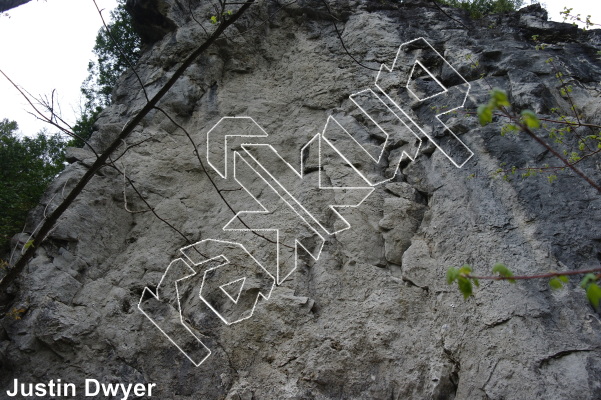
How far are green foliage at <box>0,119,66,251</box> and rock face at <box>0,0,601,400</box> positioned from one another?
608 millimetres

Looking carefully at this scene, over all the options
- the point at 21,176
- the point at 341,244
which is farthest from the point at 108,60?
the point at 341,244

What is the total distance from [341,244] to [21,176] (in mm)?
5492

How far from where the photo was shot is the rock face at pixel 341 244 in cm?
366

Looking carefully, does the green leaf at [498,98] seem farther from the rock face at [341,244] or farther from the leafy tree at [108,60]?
the leafy tree at [108,60]

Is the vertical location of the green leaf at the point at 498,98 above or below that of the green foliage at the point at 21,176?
above

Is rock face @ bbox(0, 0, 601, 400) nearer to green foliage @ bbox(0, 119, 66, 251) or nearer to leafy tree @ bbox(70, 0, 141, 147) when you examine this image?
green foliage @ bbox(0, 119, 66, 251)

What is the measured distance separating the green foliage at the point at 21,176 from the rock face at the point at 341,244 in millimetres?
608

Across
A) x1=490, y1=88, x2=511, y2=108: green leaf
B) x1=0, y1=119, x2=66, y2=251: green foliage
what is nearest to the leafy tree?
x1=0, y1=119, x2=66, y2=251: green foliage

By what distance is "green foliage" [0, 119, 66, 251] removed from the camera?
19.3 feet

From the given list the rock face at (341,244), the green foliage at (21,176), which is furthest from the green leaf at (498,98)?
the green foliage at (21,176)

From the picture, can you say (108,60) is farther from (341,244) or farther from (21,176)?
(341,244)

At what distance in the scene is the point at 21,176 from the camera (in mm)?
7406

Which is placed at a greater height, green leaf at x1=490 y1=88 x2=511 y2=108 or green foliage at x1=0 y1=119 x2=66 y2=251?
green leaf at x1=490 y1=88 x2=511 y2=108

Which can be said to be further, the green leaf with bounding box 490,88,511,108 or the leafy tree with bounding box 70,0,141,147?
the leafy tree with bounding box 70,0,141,147
